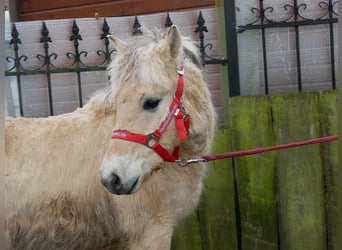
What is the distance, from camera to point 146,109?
325 cm

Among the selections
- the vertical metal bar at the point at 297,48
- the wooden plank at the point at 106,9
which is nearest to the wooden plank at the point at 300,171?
the vertical metal bar at the point at 297,48

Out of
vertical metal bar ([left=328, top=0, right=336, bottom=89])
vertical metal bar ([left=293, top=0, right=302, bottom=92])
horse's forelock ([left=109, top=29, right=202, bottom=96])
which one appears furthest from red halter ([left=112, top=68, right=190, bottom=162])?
vertical metal bar ([left=328, top=0, right=336, bottom=89])

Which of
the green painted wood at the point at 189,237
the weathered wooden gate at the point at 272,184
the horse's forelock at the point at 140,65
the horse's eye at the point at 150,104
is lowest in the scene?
the green painted wood at the point at 189,237

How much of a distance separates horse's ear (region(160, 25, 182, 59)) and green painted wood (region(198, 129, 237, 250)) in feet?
5.22

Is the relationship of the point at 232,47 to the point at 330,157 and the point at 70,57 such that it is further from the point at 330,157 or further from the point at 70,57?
the point at 70,57

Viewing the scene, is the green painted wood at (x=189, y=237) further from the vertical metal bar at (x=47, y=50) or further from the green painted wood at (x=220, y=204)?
the vertical metal bar at (x=47, y=50)

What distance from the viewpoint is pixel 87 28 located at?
5.09m

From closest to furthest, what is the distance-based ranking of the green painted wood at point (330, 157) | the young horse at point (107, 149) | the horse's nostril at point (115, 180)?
the horse's nostril at point (115, 180), the young horse at point (107, 149), the green painted wood at point (330, 157)

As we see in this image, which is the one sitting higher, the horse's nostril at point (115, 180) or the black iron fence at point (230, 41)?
the black iron fence at point (230, 41)

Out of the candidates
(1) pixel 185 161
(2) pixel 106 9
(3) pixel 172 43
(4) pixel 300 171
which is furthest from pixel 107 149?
(2) pixel 106 9

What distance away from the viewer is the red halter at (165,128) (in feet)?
10.4

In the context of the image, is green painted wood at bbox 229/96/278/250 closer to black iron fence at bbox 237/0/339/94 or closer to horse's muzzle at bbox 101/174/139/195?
black iron fence at bbox 237/0/339/94

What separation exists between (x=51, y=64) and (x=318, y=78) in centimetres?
243

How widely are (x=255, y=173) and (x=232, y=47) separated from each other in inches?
44.5
